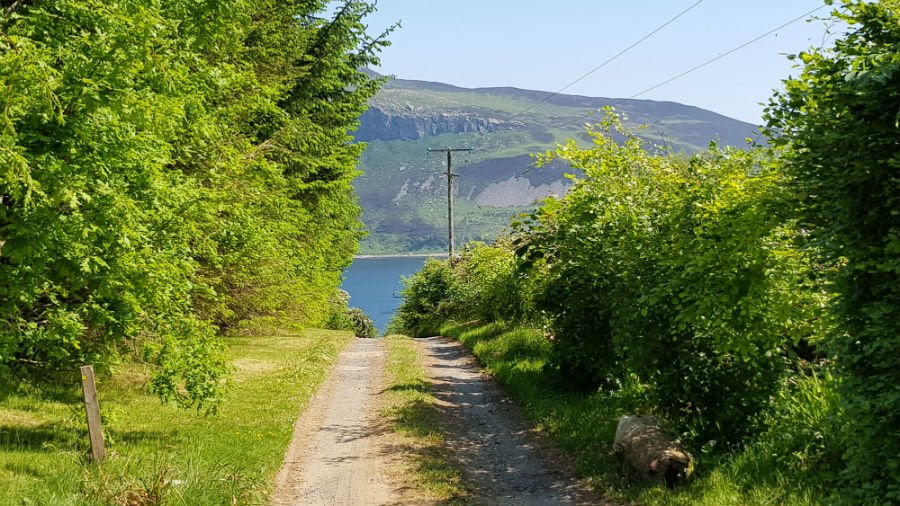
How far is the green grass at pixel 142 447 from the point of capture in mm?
8195

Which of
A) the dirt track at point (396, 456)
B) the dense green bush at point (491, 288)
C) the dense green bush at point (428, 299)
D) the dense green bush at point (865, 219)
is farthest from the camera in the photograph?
the dense green bush at point (428, 299)

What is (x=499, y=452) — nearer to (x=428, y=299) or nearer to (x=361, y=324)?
(x=428, y=299)

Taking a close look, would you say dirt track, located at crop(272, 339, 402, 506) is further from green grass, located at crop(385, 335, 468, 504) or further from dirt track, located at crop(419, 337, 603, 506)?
dirt track, located at crop(419, 337, 603, 506)

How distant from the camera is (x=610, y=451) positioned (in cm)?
1091

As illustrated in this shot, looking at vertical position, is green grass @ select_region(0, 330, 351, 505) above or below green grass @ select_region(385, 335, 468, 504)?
above

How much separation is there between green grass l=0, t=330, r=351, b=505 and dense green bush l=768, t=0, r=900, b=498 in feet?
23.5

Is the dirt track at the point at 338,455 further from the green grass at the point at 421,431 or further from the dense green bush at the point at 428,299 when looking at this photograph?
the dense green bush at the point at 428,299

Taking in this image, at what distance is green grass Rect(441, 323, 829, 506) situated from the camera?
7926 millimetres

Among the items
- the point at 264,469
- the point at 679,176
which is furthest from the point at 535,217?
the point at 264,469

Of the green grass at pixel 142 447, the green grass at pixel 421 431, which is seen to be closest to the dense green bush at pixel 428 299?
the green grass at pixel 421 431

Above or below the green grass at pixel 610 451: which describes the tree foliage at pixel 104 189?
above

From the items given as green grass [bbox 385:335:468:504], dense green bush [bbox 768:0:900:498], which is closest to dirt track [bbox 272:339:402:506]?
green grass [bbox 385:335:468:504]

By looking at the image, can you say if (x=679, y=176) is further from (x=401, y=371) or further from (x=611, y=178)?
(x=401, y=371)

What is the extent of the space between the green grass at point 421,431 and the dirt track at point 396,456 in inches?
9.2
